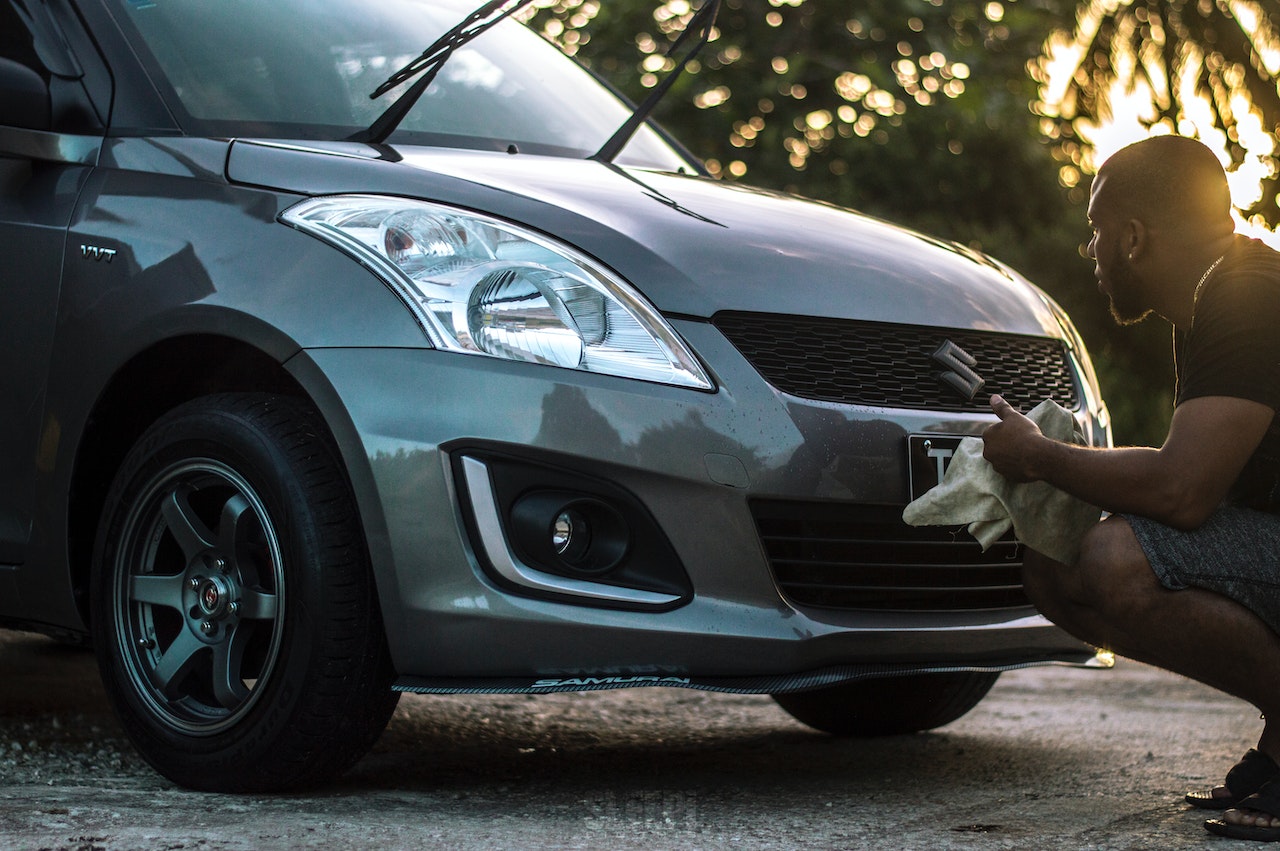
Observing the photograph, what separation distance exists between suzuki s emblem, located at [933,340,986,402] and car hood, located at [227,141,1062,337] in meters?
0.08

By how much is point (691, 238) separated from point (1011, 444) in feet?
2.35

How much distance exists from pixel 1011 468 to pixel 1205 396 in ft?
1.17

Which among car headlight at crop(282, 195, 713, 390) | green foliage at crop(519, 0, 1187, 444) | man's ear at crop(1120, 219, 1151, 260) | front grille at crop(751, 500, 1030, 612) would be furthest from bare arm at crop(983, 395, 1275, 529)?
green foliage at crop(519, 0, 1187, 444)

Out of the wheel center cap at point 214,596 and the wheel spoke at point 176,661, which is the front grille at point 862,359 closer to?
the wheel center cap at point 214,596

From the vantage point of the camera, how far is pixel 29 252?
3.41 meters

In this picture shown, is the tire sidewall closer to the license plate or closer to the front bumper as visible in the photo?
the front bumper

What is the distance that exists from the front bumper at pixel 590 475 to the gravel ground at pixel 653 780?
29cm

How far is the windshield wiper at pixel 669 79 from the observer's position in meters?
3.95

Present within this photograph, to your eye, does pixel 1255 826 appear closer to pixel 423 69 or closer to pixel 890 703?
pixel 890 703

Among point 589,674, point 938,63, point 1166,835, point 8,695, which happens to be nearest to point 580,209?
point 589,674

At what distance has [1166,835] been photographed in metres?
2.91

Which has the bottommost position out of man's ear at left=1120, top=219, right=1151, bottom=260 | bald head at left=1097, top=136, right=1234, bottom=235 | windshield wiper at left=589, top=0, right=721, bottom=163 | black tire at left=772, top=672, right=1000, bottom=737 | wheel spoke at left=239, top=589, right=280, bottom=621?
black tire at left=772, top=672, right=1000, bottom=737

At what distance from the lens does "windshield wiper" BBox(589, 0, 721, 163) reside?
156 inches

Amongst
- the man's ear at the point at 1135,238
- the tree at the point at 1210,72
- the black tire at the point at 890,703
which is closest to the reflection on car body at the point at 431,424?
the man's ear at the point at 1135,238
